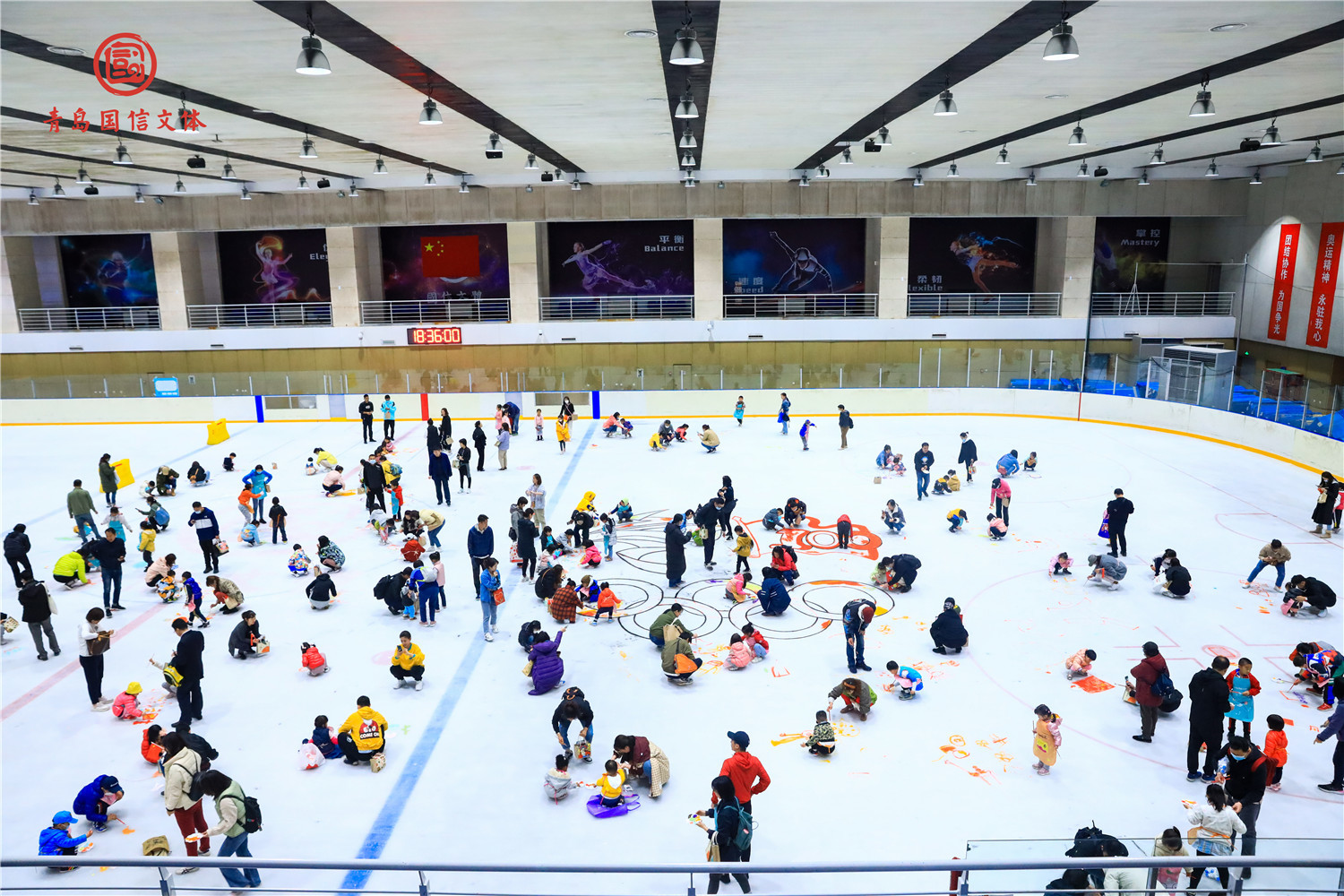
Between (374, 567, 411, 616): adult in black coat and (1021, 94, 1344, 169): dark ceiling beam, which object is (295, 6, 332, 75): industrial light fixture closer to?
(374, 567, 411, 616): adult in black coat

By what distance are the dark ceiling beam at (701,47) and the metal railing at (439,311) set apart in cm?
2056

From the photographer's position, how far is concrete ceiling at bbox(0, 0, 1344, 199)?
30.5 ft

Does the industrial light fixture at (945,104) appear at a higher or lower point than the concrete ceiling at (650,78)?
lower

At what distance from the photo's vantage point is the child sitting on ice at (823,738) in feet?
31.4

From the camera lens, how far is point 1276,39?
10.8 meters

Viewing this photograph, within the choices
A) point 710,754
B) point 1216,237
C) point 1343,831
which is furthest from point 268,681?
point 1216,237

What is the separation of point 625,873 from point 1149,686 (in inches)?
257

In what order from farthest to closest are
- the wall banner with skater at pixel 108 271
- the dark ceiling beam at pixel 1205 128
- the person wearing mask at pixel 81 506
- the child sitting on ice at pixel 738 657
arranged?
1. the wall banner with skater at pixel 108 271
2. the person wearing mask at pixel 81 506
3. the dark ceiling beam at pixel 1205 128
4. the child sitting on ice at pixel 738 657

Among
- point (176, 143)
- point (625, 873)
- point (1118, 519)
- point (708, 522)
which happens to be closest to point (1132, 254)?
point (1118, 519)

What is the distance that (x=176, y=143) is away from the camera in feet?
62.1

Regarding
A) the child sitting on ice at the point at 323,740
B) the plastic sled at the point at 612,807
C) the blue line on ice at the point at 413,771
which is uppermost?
the child sitting on ice at the point at 323,740

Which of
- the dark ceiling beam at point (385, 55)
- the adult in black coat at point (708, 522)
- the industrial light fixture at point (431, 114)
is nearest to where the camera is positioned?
the dark ceiling beam at point (385, 55)

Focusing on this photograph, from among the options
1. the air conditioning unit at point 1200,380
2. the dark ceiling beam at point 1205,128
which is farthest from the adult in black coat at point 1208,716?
the air conditioning unit at point 1200,380

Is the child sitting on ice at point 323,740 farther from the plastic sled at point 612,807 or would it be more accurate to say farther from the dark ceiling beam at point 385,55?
the dark ceiling beam at point 385,55
